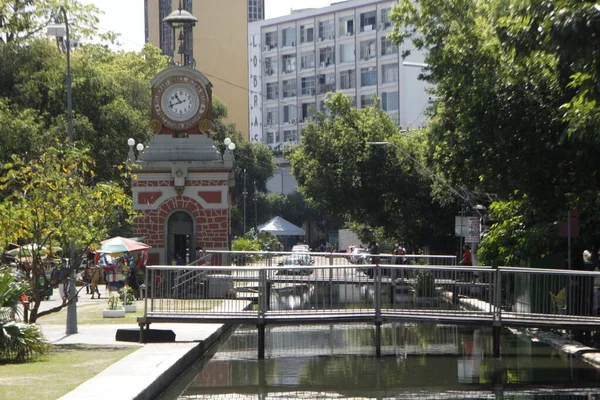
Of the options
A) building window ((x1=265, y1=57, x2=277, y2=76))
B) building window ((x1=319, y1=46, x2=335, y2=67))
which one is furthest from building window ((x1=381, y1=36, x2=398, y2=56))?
building window ((x1=265, y1=57, x2=277, y2=76))

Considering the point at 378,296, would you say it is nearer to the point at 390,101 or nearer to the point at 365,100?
the point at 390,101

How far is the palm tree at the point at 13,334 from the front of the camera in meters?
17.8

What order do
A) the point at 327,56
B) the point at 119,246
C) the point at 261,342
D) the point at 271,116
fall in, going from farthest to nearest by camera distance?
the point at 271,116
the point at 327,56
the point at 119,246
the point at 261,342

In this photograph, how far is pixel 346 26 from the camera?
344 feet

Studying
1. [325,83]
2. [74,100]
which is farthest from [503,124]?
[325,83]

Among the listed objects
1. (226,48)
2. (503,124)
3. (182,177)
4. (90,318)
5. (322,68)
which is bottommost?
(90,318)

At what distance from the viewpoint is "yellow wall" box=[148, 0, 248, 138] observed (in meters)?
115

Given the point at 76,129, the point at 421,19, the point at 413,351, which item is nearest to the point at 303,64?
the point at 76,129

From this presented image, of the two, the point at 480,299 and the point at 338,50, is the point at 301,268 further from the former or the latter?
the point at 338,50

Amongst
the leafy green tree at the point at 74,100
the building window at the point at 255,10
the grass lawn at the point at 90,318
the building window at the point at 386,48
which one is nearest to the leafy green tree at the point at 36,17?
the leafy green tree at the point at 74,100

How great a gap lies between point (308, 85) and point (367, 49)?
8482 mm

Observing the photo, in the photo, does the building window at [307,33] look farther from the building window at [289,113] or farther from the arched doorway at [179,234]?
the arched doorway at [179,234]

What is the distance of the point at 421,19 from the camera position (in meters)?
28.0

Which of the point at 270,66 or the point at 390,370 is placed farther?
the point at 270,66
